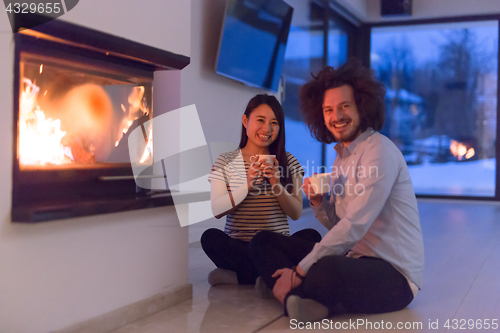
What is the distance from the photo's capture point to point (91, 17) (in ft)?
5.21

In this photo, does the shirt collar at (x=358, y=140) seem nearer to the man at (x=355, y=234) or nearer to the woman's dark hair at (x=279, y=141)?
the man at (x=355, y=234)

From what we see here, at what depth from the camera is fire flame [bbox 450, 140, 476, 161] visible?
6.50m

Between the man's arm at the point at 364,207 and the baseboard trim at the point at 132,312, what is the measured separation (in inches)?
22.4

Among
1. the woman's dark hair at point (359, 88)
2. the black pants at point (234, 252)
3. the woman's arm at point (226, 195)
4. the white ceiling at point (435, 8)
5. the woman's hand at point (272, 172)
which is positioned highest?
the white ceiling at point (435, 8)

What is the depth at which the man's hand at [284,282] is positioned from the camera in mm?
1698

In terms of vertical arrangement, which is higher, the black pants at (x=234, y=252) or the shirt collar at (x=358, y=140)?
the shirt collar at (x=358, y=140)

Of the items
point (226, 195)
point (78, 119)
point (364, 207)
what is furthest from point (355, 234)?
point (78, 119)

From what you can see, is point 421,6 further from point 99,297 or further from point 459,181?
point 99,297

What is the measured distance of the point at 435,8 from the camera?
255 inches

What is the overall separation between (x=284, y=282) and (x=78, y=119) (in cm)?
91

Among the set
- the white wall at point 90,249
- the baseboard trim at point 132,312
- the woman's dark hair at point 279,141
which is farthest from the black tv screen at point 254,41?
the baseboard trim at point 132,312

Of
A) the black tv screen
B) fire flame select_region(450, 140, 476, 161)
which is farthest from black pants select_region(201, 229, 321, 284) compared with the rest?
fire flame select_region(450, 140, 476, 161)

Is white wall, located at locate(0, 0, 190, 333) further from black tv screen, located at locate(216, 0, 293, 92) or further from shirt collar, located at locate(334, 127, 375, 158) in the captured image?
black tv screen, located at locate(216, 0, 293, 92)

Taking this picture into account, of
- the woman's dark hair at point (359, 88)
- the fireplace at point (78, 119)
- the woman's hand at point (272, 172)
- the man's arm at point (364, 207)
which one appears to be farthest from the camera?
the woman's hand at point (272, 172)
